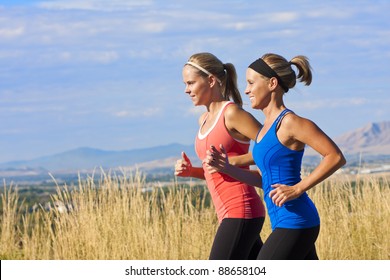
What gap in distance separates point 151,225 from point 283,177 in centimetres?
405

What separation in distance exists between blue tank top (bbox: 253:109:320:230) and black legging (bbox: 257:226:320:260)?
3 cm

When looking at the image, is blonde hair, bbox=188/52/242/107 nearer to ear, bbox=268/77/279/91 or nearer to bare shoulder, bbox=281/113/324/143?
ear, bbox=268/77/279/91

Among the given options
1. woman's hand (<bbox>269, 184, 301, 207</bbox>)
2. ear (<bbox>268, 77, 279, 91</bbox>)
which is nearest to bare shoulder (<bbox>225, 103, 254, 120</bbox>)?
ear (<bbox>268, 77, 279, 91</bbox>)

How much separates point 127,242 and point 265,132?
376 cm

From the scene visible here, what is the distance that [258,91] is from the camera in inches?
151

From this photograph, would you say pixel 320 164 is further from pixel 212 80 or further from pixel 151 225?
pixel 151 225

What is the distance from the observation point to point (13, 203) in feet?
28.1

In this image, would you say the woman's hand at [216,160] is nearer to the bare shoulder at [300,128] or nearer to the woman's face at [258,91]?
the woman's face at [258,91]

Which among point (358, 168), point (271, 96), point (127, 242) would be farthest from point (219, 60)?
point (358, 168)

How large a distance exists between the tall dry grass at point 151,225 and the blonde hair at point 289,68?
3587 mm

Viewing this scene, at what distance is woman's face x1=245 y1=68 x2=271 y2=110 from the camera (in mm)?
3826

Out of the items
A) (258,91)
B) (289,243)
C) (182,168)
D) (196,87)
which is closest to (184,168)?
(182,168)

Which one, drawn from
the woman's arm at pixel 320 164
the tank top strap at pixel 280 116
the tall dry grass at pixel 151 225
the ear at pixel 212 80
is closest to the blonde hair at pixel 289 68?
the tank top strap at pixel 280 116
